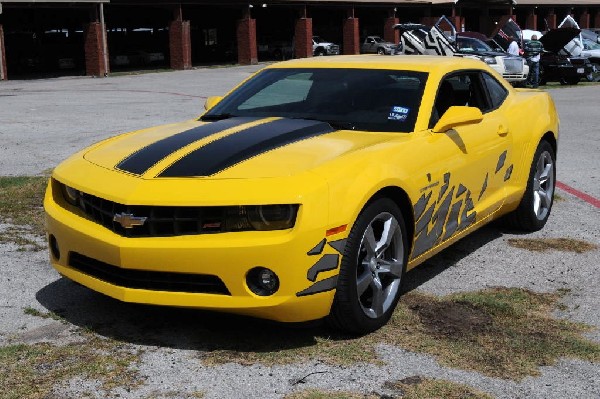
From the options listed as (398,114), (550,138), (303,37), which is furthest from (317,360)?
(303,37)

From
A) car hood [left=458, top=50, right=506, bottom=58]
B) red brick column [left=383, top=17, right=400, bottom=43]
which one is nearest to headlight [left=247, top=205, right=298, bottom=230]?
car hood [left=458, top=50, right=506, bottom=58]

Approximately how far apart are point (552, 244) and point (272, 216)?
3395 mm

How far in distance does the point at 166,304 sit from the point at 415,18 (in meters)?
60.6

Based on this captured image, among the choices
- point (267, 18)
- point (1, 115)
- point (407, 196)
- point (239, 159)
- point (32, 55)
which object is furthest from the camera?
point (267, 18)

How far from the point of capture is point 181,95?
82.9ft

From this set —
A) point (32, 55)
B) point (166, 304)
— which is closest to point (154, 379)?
point (166, 304)

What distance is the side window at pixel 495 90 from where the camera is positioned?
6.57 m

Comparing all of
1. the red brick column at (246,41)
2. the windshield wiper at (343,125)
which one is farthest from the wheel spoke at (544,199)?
the red brick column at (246,41)

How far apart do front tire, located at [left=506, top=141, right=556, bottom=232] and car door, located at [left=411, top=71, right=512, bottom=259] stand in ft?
2.08

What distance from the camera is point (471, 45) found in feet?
96.4

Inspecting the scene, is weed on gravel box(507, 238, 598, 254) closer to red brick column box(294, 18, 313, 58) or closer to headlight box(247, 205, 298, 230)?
headlight box(247, 205, 298, 230)

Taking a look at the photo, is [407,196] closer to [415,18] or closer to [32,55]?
[32,55]

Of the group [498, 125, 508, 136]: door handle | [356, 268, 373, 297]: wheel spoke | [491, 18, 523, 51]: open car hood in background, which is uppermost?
[491, 18, 523, 51]: open car hood in background

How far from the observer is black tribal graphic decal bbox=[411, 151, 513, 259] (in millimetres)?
5156
